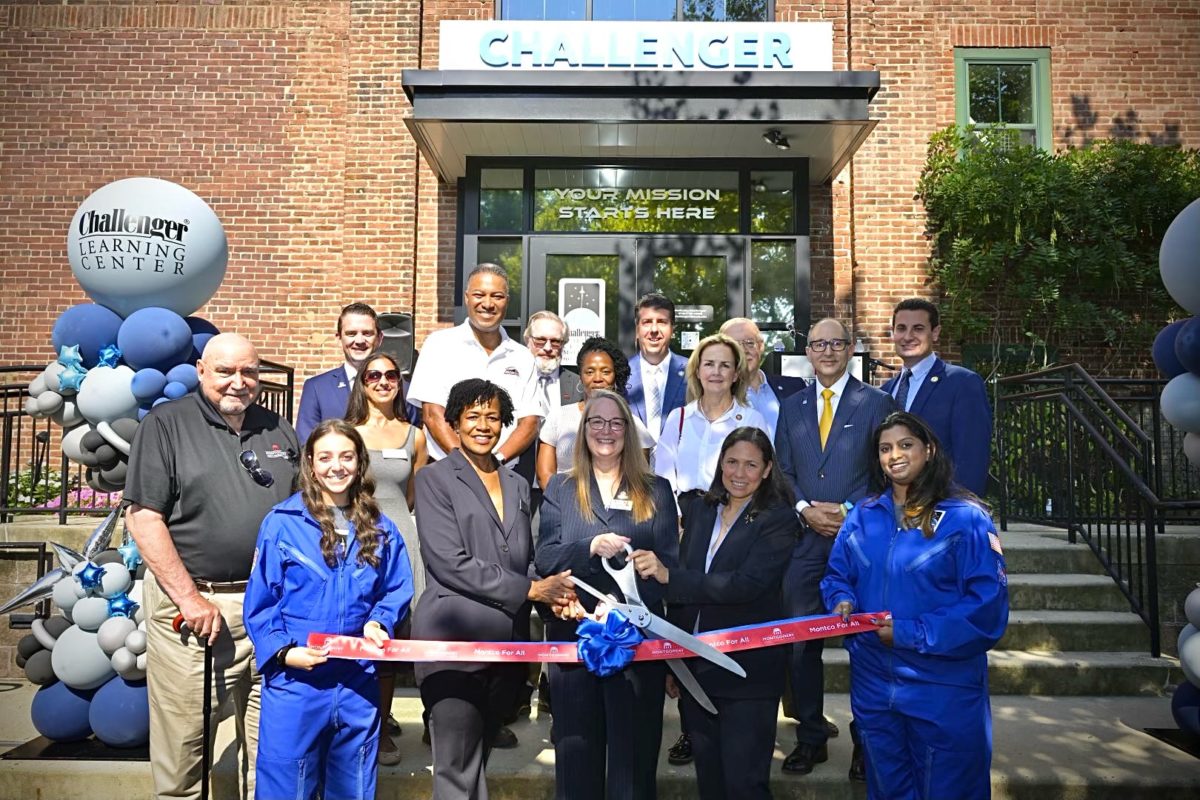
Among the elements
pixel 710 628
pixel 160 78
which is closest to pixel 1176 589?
pixel 710 628

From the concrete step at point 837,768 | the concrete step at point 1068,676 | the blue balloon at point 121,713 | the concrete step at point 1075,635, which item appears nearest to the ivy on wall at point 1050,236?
the concrete step at point 1075,635

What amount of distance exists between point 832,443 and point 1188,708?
236 cm

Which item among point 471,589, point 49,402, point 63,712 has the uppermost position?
point 49,402

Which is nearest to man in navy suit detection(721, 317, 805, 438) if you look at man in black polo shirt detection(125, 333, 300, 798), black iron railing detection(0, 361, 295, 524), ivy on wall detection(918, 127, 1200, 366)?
man in black polo shirt detection(125, 333, 300, 798)

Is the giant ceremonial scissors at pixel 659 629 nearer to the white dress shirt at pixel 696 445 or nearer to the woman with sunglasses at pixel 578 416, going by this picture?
the white dress shirt at pixel 696 445

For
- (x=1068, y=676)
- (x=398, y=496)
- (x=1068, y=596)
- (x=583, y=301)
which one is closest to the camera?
(x=398, y=496)

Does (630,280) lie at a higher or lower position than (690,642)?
higher

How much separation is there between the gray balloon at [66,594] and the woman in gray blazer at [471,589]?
239 centimetres

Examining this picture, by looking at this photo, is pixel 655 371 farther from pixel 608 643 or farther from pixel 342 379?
pixel 608 643

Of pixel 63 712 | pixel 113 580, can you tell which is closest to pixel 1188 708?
pixel 113 580

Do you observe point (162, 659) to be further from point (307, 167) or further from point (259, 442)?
point (307, 167)

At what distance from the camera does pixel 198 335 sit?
5094mm

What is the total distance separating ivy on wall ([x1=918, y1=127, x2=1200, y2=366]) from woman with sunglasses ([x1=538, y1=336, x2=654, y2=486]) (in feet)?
22.7

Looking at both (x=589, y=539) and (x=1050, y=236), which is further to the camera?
(x=1050, y=236)
